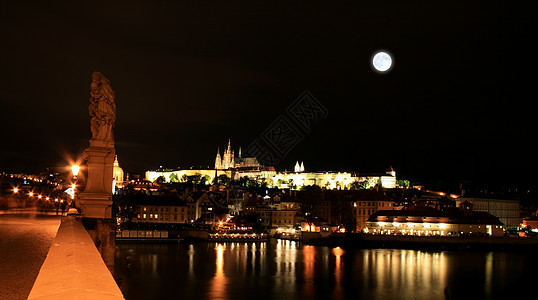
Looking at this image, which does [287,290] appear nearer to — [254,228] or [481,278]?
[481,278]

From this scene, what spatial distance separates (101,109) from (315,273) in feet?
92.6

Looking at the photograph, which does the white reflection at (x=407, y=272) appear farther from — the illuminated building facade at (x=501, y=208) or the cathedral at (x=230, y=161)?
the cathedral at (x=230, y=161)

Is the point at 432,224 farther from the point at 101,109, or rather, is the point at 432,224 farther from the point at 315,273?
the point at 101,109

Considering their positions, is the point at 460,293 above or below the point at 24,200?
below


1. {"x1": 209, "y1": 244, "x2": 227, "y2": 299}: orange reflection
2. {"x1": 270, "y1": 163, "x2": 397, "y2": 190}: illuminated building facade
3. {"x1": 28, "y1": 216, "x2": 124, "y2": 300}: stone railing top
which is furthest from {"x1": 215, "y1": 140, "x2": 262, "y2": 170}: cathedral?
{"x1": 28, "y1": 216, "x2": 124, "y2": 300}: stone railing top

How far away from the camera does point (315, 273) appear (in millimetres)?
33906

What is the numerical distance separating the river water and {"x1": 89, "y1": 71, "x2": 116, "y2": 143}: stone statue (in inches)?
526

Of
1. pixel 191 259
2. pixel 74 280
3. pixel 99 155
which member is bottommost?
pixel 191 259

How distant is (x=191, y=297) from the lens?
24.1 metres

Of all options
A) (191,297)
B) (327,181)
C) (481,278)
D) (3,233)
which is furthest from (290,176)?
(3,233)

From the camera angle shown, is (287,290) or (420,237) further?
(420,237)

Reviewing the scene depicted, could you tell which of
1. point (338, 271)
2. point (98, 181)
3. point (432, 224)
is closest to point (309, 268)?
point (338, 271)

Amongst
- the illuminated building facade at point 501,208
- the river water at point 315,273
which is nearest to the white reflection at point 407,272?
the river water at point 315,273

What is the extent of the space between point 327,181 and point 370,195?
199ft
